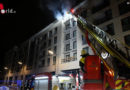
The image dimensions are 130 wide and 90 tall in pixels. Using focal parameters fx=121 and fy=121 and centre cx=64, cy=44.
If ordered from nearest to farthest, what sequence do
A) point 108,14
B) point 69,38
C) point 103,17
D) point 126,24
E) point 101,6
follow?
point 126,24 → point 108,14 → point 103,17 → point 101,6 → point 69,38

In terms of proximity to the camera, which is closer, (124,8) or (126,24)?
(126,24)

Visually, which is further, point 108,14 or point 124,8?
point 108,14

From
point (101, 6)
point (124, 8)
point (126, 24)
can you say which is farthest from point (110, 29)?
point (101, 6)

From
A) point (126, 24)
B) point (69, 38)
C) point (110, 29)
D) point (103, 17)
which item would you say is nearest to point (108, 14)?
point (103, 17)

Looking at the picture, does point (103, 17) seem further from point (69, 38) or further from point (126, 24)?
point (69, 38)

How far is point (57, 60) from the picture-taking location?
25.0 metres

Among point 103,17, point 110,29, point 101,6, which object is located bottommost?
point 110,29

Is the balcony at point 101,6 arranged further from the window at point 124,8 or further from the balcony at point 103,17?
the window at point 124,8

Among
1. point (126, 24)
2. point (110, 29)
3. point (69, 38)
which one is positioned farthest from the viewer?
point (69, 38)

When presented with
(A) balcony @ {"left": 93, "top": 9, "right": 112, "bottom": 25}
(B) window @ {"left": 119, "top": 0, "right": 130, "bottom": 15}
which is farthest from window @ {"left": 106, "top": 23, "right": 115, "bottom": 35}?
(B) window @ {"left": 119, "top": 0, "right": 130, "bottom": 15}

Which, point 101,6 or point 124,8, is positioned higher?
point 101,6

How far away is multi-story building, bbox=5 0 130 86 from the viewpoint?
16.8m

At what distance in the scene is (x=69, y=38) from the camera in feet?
80.0

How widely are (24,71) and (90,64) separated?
36.1 m
